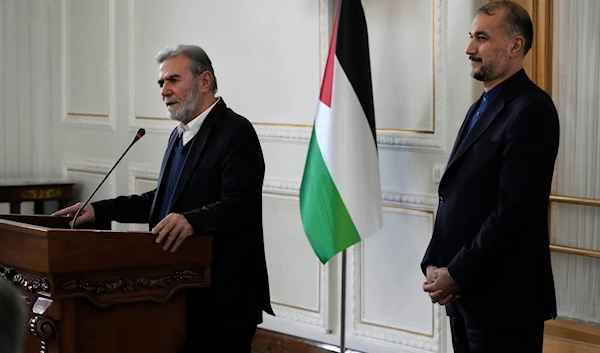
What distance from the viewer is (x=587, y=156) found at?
3.67m

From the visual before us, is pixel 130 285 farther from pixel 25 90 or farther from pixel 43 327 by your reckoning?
pixel 25 90

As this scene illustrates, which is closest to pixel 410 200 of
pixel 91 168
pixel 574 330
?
pixel 574 330

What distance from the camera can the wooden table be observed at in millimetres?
5949

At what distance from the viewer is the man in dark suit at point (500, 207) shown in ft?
8.78

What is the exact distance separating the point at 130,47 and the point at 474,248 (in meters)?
3.71

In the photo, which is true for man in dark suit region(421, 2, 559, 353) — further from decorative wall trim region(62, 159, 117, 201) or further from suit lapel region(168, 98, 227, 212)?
decorative wall trim region(62, 159, 117, 201)

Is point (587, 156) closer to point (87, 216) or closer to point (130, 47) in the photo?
point (87, 216)

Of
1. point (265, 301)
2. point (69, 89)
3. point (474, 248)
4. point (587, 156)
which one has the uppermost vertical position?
point (69, 89)

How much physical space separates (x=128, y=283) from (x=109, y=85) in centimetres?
349

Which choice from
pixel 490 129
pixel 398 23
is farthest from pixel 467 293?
pixel 398 23

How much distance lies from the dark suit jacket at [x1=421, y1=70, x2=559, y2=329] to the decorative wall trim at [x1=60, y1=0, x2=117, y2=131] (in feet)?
11.9

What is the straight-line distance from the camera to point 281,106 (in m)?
4.86

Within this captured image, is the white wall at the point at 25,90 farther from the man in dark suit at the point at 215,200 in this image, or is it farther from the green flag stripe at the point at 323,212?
the man in dark suit at the point at 215,200

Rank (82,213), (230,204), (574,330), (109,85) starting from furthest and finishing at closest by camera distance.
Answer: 1. (109,85)
2. (574,330)
3. (82,213)
4. (230,204)
